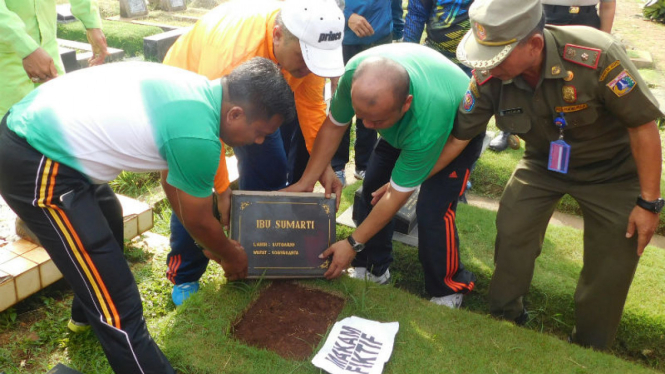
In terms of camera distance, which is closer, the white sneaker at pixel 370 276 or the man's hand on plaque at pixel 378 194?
the man's hand on plaque at pixel 378 194

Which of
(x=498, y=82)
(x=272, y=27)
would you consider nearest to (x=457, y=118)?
(x=498, y=82)

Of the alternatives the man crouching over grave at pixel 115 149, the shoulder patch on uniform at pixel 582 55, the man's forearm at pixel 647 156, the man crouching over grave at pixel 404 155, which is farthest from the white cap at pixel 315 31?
the man's forearm at pixel 647 156

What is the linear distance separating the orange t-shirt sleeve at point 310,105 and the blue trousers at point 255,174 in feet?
0.71

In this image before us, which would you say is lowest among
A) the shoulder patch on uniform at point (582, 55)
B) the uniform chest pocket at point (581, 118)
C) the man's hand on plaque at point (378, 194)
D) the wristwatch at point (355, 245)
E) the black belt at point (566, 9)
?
the wristwatch at point (355, 245)

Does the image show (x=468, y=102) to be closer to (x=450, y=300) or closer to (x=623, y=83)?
(x=623, y=83)

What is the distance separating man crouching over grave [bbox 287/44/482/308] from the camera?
2539 millimetres

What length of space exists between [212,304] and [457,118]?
5.35ft

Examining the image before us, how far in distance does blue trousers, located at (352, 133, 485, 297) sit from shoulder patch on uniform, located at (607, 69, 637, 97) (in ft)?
2.71

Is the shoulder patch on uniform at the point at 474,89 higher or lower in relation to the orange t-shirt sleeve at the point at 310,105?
higher

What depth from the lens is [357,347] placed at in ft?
9.08

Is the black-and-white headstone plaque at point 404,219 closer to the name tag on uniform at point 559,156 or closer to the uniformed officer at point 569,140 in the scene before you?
the uniformed officer at point 569,140

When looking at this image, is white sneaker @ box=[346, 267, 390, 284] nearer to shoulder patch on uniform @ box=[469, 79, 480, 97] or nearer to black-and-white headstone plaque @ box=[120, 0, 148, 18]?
shoulder patch on uniform @ box=[469, 79, 480, 97]

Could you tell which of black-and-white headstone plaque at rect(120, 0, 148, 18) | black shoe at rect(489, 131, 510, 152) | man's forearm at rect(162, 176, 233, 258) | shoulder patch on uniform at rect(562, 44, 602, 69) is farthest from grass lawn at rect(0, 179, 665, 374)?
black-and-white headstone plaque at rect(120, 0, 148, 18)

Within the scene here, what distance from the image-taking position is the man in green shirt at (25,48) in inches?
129
